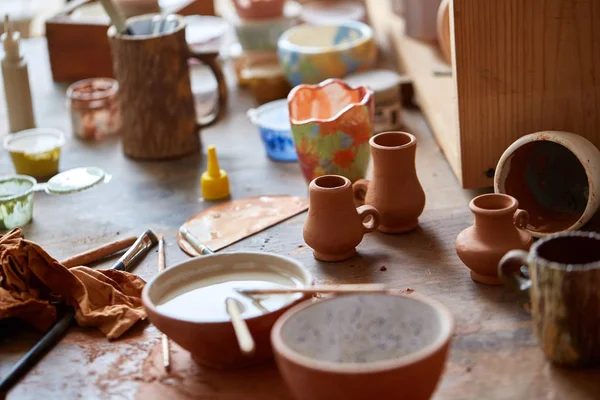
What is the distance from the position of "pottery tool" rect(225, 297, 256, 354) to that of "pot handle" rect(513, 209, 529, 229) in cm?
44

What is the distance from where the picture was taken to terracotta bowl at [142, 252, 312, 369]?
3.69 feet

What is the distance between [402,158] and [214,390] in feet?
1.72

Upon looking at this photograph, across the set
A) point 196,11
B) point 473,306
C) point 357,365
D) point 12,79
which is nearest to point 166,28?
point 12,79

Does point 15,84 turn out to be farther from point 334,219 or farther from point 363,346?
point 363,346

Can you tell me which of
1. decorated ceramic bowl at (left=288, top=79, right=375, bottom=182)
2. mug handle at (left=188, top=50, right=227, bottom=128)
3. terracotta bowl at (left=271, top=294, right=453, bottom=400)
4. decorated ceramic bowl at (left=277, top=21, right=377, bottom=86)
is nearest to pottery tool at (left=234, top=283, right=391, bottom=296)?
terracotta bowl at (left=271, top=294, right=453, bottom=400)

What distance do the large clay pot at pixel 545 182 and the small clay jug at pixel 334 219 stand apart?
0.80 ft

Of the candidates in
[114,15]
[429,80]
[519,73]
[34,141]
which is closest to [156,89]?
[114,15]

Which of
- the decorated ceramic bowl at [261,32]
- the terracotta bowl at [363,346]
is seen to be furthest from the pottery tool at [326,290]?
the decorated ceramic bowl at [261,32]

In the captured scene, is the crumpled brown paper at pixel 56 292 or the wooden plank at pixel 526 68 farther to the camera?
the wooden plank at pixel 526 68

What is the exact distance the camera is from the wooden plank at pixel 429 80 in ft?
5.87

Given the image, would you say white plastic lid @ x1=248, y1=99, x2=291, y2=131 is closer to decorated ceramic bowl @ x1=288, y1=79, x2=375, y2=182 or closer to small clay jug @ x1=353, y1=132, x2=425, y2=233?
decorated ceramic bowl @ x1=288, y1=79, x2=375, y2=182

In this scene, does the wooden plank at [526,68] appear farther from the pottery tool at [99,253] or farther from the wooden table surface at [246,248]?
the pottery tool at [99,253]

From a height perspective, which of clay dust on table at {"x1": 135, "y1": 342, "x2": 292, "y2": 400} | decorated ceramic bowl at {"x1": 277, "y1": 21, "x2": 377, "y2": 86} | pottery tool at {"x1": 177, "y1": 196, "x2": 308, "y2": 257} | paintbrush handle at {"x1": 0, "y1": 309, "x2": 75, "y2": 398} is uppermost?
decorated ceramic bowl at {"x1": 277, "y1": 21, "x2": 377, "y2": 86}

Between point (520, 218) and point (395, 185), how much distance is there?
0.22 m
